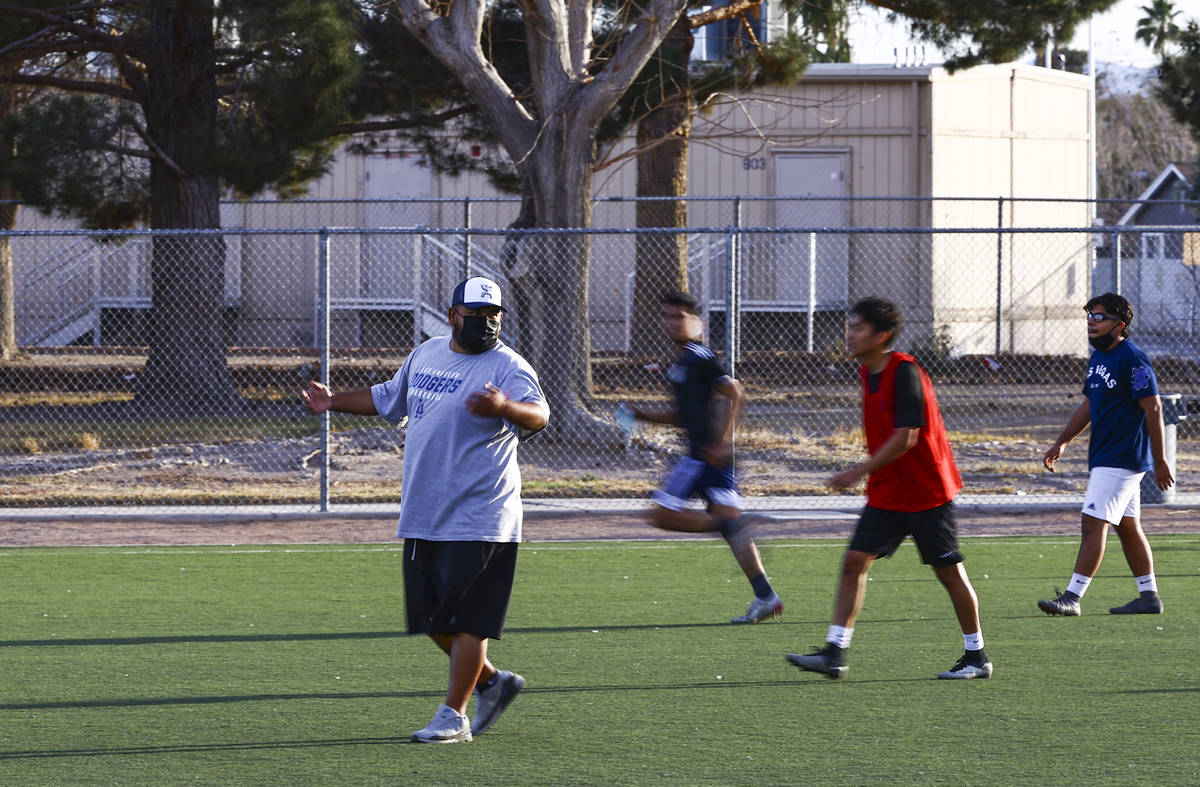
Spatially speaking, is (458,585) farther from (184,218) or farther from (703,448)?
(184,218)

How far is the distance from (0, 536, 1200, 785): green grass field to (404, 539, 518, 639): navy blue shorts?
0.45 metres

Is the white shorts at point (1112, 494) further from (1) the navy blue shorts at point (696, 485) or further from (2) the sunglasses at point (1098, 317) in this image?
Answer: (1) the navy blue shorts at point (696, 485)

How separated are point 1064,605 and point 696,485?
79.4 inches

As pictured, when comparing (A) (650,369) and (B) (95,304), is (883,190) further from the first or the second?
(B) (95,304)

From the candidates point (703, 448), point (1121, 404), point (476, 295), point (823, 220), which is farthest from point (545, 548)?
point (823, 220)

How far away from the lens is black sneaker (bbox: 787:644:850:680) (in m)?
6.31

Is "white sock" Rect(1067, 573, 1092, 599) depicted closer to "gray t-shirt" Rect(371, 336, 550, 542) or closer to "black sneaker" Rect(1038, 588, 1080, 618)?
"black sneaker" Rect(1038, 588, 1080, 618)

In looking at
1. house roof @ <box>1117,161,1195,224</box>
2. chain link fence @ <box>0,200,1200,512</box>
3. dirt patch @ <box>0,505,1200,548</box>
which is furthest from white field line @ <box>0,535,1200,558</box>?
house roof @ <box>1117,161,1195,224</box>

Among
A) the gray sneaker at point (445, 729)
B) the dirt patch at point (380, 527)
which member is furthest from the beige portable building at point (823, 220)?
the gray sneaker at point (445, 729)

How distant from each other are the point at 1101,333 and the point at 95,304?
19.8 m

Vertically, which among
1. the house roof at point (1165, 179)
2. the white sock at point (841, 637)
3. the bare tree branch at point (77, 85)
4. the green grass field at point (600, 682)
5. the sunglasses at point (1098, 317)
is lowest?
the green grass field at point (600, 682)

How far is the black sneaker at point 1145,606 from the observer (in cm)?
788

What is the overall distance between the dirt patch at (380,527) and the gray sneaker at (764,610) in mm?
3113

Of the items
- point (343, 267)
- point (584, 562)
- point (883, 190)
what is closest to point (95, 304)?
point (343, 267)
